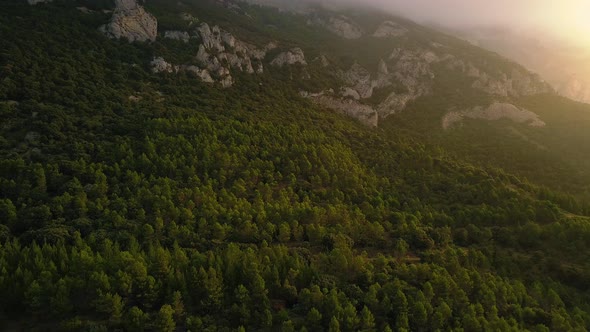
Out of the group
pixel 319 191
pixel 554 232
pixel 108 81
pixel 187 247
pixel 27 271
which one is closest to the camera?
pixel 27 271

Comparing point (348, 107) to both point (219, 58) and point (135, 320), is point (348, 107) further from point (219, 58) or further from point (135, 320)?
point (135, 320)

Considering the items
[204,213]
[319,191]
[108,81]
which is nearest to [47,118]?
[108,81]

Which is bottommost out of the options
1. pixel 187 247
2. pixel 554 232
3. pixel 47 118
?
pixel 187 247

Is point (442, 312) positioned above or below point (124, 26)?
below

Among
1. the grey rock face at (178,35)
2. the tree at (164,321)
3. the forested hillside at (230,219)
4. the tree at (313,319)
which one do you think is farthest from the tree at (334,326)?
the grey rock face at (178,35)

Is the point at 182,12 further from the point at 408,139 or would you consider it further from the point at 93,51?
the point at 408,139

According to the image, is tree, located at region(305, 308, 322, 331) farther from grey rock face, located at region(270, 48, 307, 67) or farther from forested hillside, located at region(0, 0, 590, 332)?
grey rock face, located at region(270, 48, 307, 67)

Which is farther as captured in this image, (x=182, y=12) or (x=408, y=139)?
(x=182, y=12)
